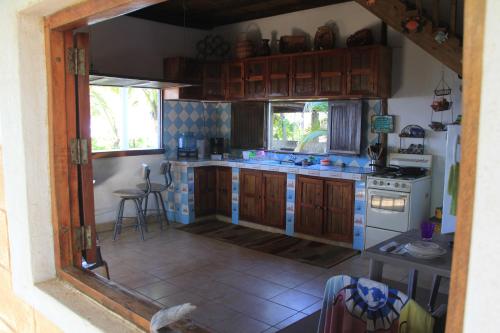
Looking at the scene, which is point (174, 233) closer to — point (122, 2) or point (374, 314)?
point (374, 314)

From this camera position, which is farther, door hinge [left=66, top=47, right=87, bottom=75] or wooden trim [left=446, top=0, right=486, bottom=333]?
door hinge [left=66, top=47, right=87, bottom=75]

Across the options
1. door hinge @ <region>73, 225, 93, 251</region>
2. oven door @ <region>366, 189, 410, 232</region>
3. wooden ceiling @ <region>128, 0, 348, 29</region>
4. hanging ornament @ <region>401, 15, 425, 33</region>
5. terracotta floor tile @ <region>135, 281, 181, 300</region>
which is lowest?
terracotta floor tile @ <region>135, 281, 181, 300</region>

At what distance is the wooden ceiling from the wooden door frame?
13.2ft

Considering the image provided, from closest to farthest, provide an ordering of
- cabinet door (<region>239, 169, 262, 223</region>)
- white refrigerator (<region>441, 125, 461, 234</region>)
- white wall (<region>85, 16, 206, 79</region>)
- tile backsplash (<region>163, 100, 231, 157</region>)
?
white refrigerator (<region>441, 125, 461, 234</region>), white wall (<region>85, 16, 206, 79</region>), cabinet door (<region>239, 169, 262, 223</region>), tile backsplash (<region>163, 100, 231, 157</region>)

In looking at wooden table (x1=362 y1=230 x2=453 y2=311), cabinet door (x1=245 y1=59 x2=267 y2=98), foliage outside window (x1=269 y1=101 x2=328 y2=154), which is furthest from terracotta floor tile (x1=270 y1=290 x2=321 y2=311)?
cabinet door (x1=245 y1=59 x2=267 y2=98)

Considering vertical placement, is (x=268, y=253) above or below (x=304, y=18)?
below

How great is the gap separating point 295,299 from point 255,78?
128 inches

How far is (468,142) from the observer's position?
2.03 ft

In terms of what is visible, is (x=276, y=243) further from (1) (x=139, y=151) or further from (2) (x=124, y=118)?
(2) (x=124, y=118)

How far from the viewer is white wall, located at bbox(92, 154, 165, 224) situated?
5.61 metres

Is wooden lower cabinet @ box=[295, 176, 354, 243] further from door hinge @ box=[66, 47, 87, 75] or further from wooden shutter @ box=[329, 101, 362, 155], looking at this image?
door hinge @ box=[66, 47, 87, 75]

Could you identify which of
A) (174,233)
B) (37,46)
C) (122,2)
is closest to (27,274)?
(37,46)

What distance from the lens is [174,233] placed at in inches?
222

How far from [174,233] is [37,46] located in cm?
434
